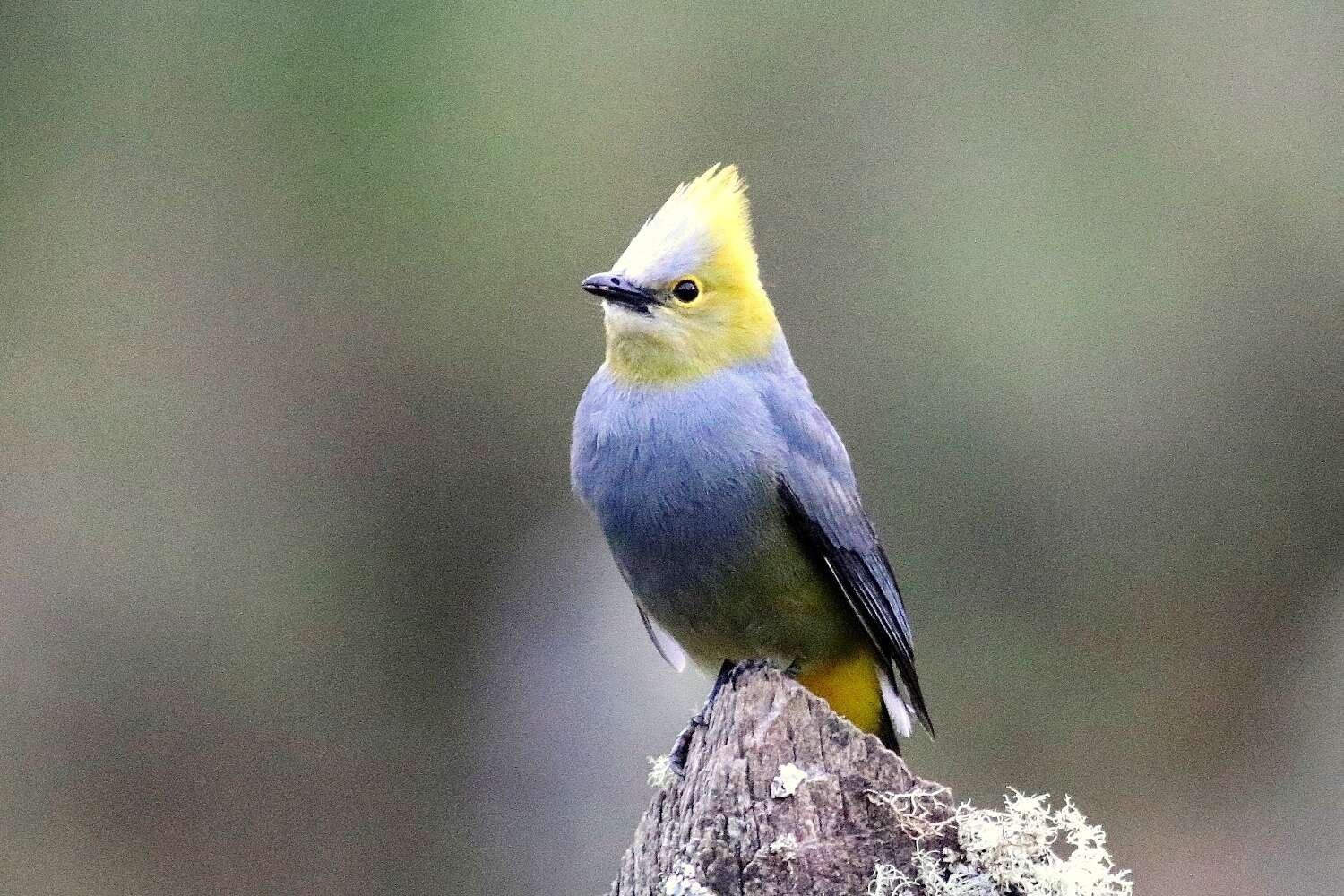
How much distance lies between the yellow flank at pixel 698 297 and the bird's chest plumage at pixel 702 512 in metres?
0.09

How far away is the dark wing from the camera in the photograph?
15.5 feet

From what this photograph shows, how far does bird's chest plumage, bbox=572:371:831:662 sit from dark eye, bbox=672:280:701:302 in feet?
0.90

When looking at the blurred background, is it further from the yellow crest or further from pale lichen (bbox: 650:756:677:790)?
pale lichen (bbox: 650:756:677:790)

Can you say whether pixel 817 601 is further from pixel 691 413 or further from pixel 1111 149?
pixel 1111 149

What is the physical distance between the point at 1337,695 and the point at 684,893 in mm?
5983

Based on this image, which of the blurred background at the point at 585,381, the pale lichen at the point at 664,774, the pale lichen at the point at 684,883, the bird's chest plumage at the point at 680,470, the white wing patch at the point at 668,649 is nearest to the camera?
the pale lichen at the point at 684,883

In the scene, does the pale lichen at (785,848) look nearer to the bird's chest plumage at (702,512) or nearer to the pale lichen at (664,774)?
the pale lichen at (664,774)

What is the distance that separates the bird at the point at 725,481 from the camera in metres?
4.64

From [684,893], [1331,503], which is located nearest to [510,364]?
[1331,503]

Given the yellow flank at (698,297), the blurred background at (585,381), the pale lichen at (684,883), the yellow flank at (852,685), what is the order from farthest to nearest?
the blurred background at (585,381) < the yellow flank at (852,685) < the yellow flank at (698,297) < the pale lichen at (684,883)

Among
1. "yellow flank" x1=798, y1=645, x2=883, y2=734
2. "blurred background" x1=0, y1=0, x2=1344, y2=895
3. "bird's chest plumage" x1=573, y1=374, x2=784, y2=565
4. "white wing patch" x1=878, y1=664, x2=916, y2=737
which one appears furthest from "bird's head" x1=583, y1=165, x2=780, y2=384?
"blurred background" x1=0, y1=0, x2=1344, y2=895

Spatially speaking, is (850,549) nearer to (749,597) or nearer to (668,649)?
(749,597)

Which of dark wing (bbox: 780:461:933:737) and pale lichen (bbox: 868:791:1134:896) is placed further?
dark wing (bbox: 780:461:933:737)

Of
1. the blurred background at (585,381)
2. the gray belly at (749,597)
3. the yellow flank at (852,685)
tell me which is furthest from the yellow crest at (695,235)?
the blurred background at (585,381)
